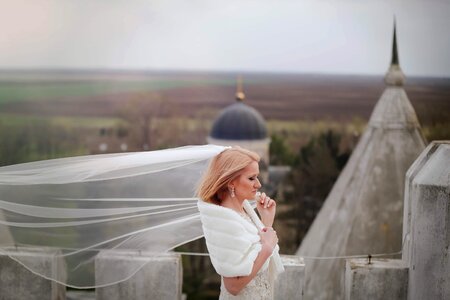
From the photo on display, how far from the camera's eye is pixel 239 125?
2580 cm

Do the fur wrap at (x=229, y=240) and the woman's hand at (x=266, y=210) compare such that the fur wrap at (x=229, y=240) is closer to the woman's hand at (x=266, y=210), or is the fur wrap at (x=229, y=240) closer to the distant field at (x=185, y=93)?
the woman's hand at (x=266, y=210)

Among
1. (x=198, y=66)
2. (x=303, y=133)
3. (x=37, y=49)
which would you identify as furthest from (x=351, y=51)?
(x=37, y=49)

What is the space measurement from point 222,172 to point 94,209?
94 centimetres

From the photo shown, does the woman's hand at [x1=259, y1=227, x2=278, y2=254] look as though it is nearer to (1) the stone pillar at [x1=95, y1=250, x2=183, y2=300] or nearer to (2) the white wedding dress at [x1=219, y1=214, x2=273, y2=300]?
(2) the white wedding dress at [x1=219, y1=214, x2=273, y2=300]

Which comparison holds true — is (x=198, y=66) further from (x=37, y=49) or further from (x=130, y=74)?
(x=37, y=49)

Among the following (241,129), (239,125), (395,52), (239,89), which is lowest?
(241,129)

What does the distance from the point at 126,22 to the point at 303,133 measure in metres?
8.11

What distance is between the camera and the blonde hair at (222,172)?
2.54 metres

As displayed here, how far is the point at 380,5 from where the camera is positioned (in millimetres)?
25094

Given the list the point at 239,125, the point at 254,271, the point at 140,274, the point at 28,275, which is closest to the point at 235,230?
the point at 254,271

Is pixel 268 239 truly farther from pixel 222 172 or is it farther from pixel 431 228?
pixel 431 228

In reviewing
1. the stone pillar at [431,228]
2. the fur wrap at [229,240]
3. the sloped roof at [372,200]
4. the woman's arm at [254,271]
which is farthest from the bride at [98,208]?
the sloped roof at [372,200]

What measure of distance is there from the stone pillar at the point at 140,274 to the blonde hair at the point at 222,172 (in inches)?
28.2

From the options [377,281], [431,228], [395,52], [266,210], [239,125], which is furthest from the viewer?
[239,125]
